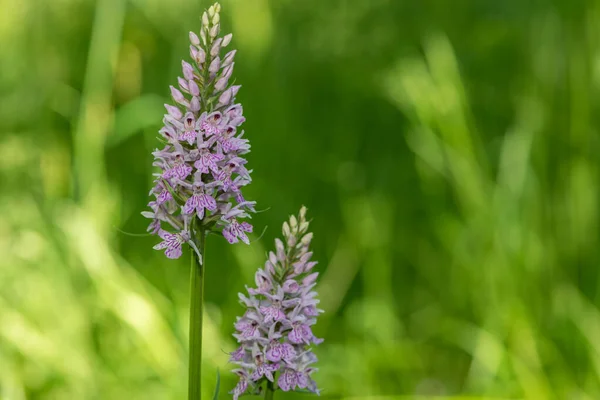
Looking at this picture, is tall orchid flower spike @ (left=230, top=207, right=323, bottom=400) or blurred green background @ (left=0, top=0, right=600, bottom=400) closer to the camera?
tall orchid flower spike @ (left=230, top=207, right=323, bottom=400)

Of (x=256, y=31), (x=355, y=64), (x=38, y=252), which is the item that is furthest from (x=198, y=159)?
(x=355, y=64)

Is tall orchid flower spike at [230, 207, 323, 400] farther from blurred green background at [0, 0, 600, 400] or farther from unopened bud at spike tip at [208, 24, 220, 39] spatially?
blurred green background at [0, 0, 600, 400]

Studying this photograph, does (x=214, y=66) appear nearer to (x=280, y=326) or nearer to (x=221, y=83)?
(x=221, y=83)

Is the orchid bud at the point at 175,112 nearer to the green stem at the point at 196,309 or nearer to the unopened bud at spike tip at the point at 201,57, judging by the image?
the unopened bud at spike tip at the point at 201,57

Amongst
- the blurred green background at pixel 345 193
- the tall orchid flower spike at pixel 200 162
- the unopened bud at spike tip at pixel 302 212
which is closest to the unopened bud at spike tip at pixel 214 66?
the tall orchid flower spike at pixel 200 162

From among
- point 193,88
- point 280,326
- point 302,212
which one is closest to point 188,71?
point 193,88

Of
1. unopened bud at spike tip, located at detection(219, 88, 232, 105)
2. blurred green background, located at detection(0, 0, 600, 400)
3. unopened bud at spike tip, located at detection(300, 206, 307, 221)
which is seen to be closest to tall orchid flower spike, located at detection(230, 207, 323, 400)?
unopened bud at spike tip, located at detection(300, 206, 307, 221)
